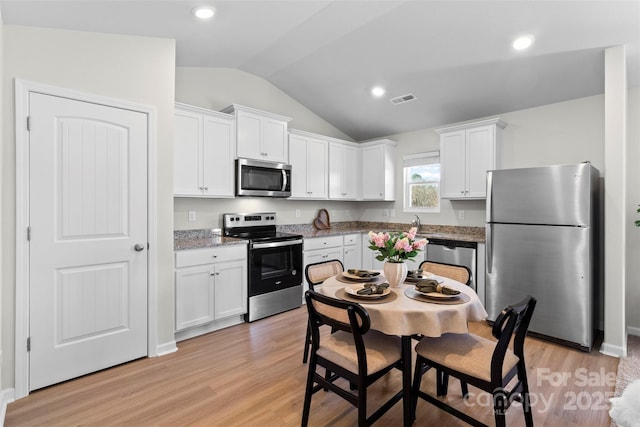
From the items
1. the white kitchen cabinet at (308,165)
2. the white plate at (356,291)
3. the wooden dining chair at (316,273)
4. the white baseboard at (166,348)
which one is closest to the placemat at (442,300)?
the white plate at (356,291)

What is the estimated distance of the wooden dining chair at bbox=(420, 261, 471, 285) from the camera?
243 centimetres

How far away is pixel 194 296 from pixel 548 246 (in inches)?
131

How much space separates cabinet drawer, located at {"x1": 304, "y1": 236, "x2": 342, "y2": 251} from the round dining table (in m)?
2.15

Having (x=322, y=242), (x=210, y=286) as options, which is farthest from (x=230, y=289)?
(x=322, y=242)

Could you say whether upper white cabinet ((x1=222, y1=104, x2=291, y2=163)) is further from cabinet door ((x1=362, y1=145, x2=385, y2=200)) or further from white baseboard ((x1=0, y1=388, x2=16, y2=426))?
white baseboard ((x1=0, y1=388, x2=16, y2=426))

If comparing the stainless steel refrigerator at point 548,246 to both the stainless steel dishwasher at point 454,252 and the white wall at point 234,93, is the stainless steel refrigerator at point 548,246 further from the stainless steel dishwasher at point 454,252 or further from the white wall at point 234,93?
the white wall at point 234,93

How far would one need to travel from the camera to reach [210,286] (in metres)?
3.15

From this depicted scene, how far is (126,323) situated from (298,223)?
262 centimetres

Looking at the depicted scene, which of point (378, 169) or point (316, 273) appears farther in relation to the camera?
point (378, 169)

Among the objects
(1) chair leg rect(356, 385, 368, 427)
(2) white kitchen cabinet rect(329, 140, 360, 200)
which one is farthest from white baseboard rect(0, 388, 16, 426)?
(2) white kitchen cabinet rect(329, 140, 360, 200)

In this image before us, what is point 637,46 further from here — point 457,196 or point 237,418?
point 237,418

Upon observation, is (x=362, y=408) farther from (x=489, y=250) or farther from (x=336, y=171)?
(x=336, y=171)

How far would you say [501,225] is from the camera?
323cm

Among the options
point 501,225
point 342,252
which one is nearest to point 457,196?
point 501,225
